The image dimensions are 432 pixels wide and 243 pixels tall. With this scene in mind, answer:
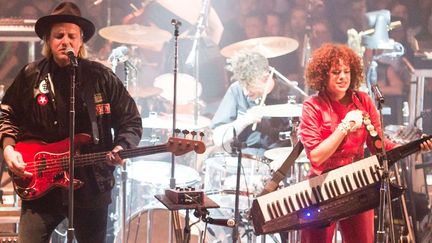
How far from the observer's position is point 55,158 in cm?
398

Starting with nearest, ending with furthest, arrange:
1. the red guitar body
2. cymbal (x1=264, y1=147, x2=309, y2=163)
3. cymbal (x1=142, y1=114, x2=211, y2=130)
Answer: the red guitar body, cymbal (x1=264, y1=147, x2=309, y2=163), cymbal (x1=142, y1=114, x2=211, y2=130)

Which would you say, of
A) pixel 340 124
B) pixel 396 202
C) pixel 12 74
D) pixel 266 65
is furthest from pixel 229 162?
pixel 12 74

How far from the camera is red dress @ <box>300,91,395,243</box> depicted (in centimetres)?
398

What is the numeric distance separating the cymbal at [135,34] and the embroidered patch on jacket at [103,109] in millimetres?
2439

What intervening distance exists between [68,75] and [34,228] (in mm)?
1062

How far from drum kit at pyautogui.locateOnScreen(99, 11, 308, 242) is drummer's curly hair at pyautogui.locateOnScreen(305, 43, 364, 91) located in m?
1.60

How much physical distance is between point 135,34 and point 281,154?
2.05 m

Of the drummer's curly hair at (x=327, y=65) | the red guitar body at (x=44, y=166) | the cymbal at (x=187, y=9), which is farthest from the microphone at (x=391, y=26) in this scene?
the red guitar body at (x=44, y=166)

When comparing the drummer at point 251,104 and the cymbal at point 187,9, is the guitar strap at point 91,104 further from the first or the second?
the cymbal at point 187,9

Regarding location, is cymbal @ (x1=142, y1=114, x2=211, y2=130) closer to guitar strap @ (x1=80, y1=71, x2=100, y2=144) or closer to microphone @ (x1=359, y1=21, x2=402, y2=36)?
microphone @ (x1=359, y1=21, x2=402, y2=36)

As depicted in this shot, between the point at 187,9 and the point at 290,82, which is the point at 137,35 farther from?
the point at 290,82

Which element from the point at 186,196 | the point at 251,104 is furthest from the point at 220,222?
the point at 251,104

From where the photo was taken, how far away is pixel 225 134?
6.30m

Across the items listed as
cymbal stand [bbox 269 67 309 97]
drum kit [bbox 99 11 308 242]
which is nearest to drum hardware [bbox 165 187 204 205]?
drum kit [bbox 99 11 308 242]
